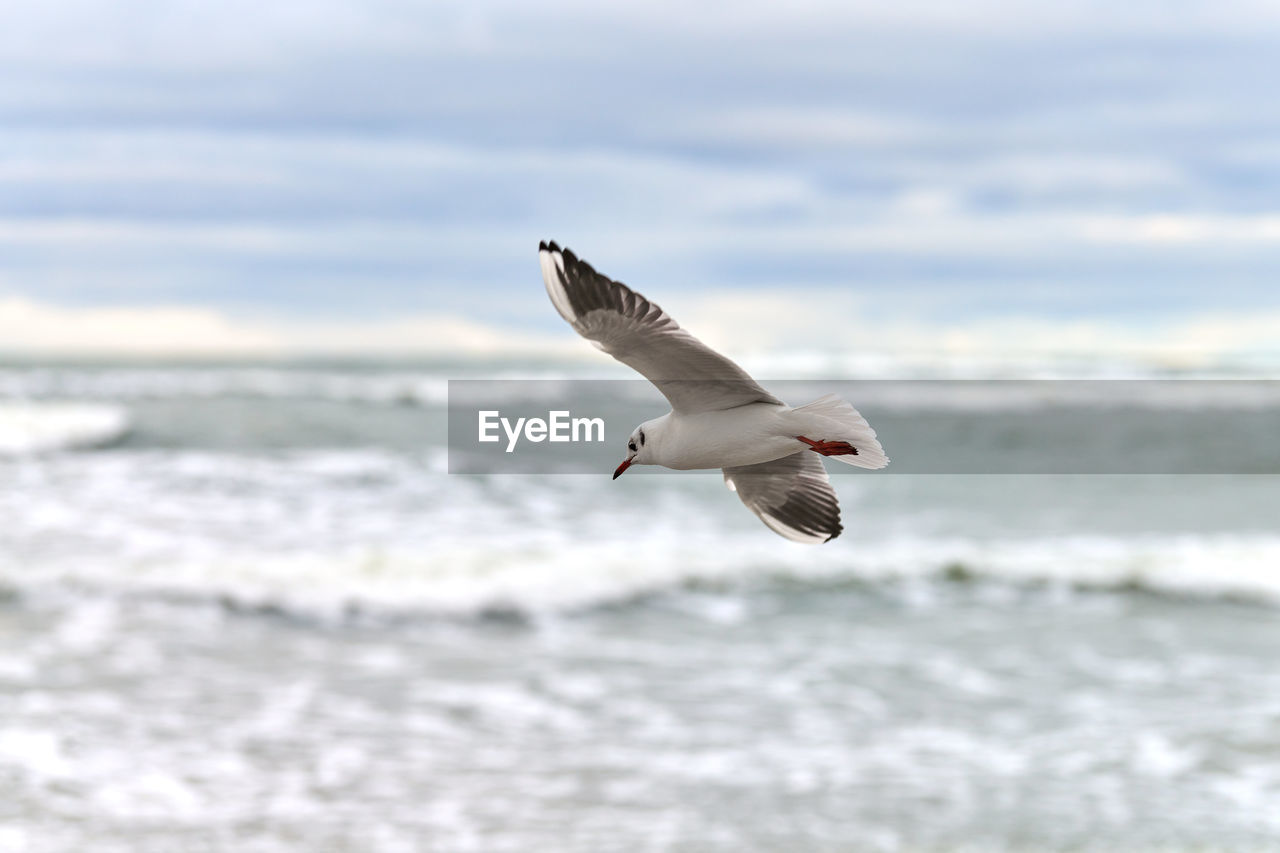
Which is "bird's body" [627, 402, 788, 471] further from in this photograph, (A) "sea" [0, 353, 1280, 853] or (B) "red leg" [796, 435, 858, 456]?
(A) "sea" [0, 353, 1280, 853]

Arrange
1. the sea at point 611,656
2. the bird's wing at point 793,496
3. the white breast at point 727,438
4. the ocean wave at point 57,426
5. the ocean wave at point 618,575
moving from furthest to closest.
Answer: the ocean wave at point 57,426 → the ocean wave at point 618,575 → the sea at point 611,656 → the bird's wing at point 793,496 → the white breast at point 727,438

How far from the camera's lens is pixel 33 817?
5930 mm

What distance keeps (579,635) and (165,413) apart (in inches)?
418

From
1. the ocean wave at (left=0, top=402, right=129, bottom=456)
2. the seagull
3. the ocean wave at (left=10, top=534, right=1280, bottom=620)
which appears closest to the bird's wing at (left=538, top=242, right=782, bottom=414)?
the seagull

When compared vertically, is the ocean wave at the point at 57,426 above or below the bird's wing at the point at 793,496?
below

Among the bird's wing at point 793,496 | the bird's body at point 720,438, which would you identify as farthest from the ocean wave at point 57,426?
the bird's body at point 720,438

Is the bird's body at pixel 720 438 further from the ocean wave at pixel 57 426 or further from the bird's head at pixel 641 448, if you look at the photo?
the ocean wave at pixel 57 426

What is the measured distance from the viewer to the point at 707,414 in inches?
55.1

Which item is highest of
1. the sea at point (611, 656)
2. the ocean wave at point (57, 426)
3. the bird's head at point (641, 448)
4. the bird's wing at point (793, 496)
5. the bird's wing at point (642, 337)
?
the bird's wing at point (642, 337)

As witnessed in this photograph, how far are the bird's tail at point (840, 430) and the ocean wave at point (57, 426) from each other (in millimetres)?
14716

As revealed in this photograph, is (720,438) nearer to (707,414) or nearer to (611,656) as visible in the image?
(707,414)

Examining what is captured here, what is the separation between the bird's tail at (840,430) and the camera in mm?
1371

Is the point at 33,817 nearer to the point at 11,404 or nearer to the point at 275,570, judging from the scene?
the point at 275,570

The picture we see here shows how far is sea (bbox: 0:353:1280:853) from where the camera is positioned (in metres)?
6.11
